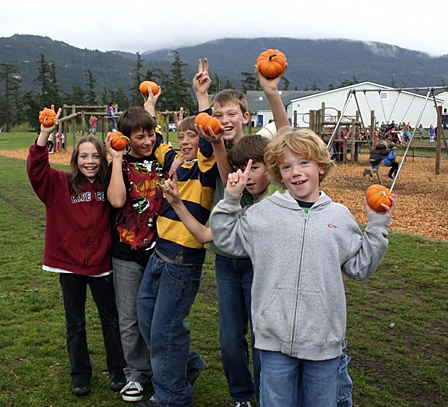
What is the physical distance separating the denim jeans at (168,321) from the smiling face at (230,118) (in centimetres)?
81

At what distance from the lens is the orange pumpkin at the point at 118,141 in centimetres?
366

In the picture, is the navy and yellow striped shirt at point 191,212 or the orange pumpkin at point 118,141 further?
the orange pumpkin at point 118,141

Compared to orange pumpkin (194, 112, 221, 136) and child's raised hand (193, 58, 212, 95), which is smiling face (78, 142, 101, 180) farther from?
orange pumpkin (194, 112, 221, 136)

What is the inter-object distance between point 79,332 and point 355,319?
2695 millimetres

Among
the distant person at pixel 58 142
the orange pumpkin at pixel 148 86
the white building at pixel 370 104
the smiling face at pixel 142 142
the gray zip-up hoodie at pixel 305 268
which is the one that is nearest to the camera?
the gray zip-up hoodie at pixel 305 268

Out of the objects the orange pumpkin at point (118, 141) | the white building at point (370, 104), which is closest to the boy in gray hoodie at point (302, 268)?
the orange pumpkin at point (118, 141)

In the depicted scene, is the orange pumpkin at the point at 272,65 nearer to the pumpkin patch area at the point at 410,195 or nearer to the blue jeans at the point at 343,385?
the blue jeans at the point at 343,385

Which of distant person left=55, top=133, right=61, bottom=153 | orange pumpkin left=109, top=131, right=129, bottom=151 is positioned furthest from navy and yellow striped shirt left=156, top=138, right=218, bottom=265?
distant person left=55, top=133, right=61, bottom=153

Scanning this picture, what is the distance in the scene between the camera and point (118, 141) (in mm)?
3666

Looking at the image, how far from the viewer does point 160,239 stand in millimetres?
3604

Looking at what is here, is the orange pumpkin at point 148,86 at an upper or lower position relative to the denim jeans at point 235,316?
upper

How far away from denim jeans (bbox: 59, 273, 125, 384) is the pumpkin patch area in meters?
6.96

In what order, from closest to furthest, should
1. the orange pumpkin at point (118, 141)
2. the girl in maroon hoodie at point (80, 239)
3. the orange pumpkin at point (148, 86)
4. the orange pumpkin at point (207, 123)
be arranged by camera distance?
1. the orange pumpkin at point (207, 123)
2. the orange pumpkin at point (118, 141)
3. the girl in maroon hoodie at point (80, 239)
4. the orange pumpkin at point (148, 86)

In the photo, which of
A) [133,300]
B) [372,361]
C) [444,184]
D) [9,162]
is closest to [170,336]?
[133,300]
